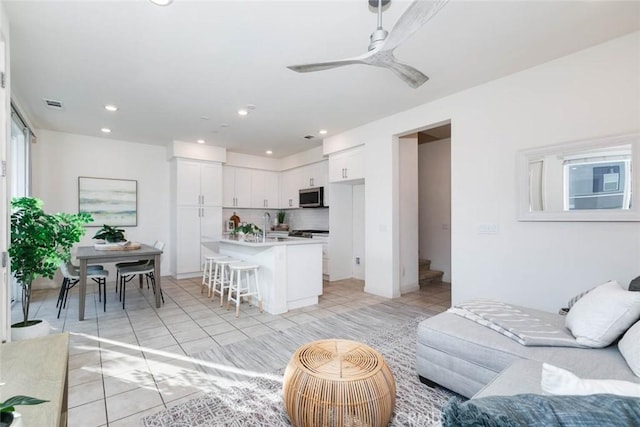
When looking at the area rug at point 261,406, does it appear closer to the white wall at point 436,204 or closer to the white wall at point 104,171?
the white wall at point 436,204

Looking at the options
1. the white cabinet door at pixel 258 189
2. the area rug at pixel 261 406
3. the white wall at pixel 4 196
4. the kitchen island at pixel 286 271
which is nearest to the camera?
the area rug at pixel 261 406

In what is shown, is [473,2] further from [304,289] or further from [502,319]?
[304,289]

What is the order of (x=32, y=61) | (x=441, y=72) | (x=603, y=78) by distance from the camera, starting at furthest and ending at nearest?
(x=441, y=72), (x=32, y=61), (x=603, y=78)

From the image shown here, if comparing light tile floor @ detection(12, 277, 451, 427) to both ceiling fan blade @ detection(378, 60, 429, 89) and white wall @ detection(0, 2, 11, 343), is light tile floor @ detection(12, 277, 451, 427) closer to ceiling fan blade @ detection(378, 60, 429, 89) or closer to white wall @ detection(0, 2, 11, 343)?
white wall @ detection(0, 2, 11, 343)

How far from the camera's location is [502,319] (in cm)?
194

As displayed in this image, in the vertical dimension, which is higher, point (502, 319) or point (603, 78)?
point (603, 78)

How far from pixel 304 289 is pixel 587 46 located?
3.88 meters

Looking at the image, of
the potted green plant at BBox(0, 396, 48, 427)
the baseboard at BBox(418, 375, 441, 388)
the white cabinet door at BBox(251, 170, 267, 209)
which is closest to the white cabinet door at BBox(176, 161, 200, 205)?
the white cabinet door at BBox(251, 170, 267, 209)

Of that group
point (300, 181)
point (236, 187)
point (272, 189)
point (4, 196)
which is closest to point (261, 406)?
point (4, 196)

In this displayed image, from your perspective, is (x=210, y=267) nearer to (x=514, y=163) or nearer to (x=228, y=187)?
(x=228, y=187)

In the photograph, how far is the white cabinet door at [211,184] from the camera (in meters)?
6.06

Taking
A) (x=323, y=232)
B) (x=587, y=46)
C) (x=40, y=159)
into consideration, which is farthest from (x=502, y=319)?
(x=40, y=159)

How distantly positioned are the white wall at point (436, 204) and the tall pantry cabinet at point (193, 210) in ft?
14.0

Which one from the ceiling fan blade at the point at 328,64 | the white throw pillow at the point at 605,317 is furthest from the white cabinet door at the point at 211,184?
the white throw pillow at the point at 605,317
